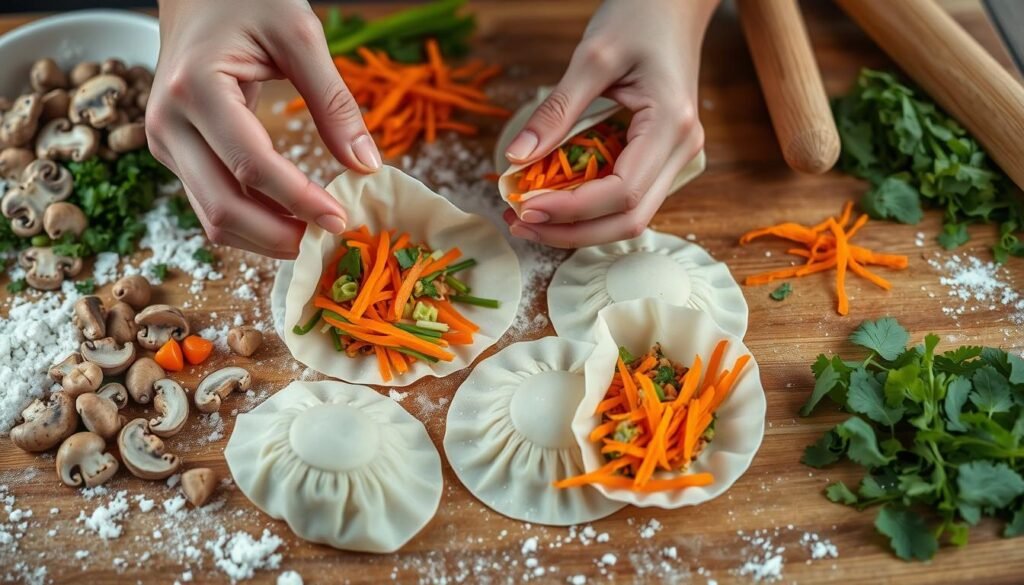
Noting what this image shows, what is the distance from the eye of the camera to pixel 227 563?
2.09 metres

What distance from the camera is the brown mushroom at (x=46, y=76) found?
291cm

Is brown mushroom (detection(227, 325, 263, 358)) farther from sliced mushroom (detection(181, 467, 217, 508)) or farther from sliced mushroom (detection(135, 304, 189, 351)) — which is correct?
sliced mushroom (detection(181, 467, 217, 508))

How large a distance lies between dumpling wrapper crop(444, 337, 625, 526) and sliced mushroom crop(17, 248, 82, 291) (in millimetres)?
1231

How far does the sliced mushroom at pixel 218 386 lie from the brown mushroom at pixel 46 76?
123 centimetres

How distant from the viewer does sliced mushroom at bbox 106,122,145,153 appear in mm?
2775

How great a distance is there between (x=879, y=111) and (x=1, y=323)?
8.93 feet

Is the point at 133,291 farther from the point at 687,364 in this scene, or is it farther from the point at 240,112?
the point at 687,364

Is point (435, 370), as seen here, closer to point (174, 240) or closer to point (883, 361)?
point (174, 240)

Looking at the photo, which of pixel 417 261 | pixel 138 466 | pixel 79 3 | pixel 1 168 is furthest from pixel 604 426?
pixel 79 3

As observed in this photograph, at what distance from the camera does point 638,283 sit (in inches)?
99.7

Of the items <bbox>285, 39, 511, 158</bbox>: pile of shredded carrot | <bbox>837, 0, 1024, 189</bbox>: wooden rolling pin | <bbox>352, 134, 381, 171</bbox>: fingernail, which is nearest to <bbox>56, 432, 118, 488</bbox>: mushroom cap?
<bbox>352, 134, 381, 171</bbox>: fingernail

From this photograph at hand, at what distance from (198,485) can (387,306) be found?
644mm

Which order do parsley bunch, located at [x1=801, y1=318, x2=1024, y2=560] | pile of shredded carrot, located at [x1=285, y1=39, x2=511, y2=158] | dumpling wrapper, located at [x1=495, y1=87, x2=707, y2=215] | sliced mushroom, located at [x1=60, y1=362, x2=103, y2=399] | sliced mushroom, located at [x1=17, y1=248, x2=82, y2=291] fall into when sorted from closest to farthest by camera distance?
parsley bunch, located at [x1=801, y1=318, x2=1024, y2=560]
sliced mushroom, located at [x1=60, y1=362, x2=103, y2=399]
dumpling wrapper, located at [x1=495, y1=87, x2=707, y2=215]
sliced mushroom, located at [x1=17, y1=248, x2=82, y2=291]
pile of shredded carrot, located at [x1=285, y1=39, x2=511, y2=158]

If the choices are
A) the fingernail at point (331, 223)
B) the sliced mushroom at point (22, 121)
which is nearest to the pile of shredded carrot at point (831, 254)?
the fingernail at point (331, 223)
